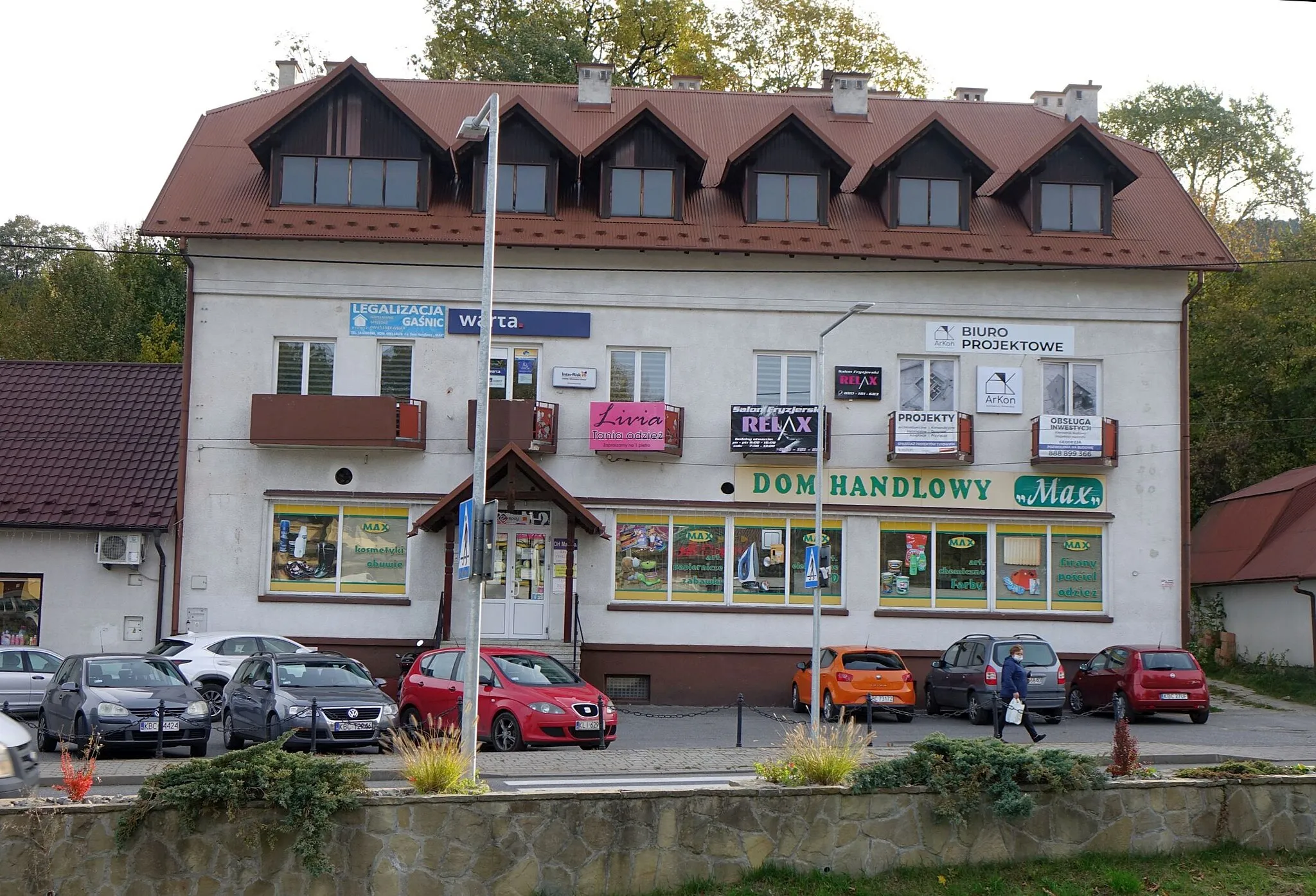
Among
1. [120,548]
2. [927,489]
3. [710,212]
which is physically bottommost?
[120,548]

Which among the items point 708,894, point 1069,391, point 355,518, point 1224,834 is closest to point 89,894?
point 708,894

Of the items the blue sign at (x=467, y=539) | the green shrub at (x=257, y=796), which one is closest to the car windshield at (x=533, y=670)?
the blue sign at (x=467, y=539)

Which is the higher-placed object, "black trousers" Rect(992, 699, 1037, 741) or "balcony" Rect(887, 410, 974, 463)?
"balcony" Rect(887, 410, 974, 463)

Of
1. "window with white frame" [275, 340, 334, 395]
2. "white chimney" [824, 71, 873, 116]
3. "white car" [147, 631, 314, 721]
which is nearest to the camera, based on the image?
"white car" [147, 631, 314, 721]

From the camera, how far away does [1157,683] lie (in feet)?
86.8

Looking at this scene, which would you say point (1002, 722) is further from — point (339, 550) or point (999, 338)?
point (339, 550)

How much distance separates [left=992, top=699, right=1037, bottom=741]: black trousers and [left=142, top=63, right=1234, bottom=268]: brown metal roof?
10999 millimetres

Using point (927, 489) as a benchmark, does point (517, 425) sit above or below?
above

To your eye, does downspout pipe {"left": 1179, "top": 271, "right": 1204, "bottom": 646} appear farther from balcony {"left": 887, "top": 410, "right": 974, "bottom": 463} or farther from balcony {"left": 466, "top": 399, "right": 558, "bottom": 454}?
balcony {"left": 466, "top": 399, "right": 558, "bottom": 454}

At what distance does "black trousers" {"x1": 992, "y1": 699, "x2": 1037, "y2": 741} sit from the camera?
835 inches

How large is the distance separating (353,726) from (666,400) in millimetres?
12913

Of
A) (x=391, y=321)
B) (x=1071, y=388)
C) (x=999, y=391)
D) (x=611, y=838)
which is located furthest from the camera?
(x=1071, y=388)

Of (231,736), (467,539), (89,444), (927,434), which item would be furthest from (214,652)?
(927,434)

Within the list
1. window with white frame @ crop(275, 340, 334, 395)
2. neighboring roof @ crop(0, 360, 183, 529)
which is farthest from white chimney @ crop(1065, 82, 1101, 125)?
neighboring roof @ crop(0, 360, 183, 529)
